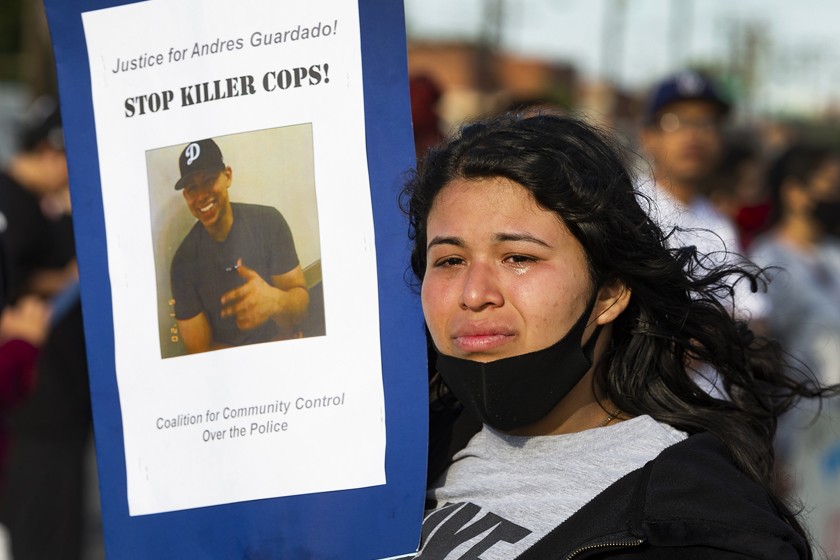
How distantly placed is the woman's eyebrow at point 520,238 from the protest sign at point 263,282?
0.22 metres

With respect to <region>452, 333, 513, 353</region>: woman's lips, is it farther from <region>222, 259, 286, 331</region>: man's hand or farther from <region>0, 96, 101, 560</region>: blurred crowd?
<region>0, 96, 101, 560</region>: blurred crowd

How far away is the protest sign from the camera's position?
2338mm

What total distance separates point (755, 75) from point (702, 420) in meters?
44.2

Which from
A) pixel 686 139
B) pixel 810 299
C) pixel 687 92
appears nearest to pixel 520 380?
pixel 686 139

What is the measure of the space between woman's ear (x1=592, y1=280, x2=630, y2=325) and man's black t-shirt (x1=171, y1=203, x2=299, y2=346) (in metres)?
0.58

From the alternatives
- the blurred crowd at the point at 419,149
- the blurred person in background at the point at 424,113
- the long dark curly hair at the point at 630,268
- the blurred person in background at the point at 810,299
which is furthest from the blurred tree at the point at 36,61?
the long dark curly hair at the point at 630,268

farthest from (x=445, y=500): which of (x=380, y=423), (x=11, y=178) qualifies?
(x=11, y=178)

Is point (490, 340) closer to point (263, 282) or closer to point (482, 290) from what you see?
point (482, 290)

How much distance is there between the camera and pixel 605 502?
213cm

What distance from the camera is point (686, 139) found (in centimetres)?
505

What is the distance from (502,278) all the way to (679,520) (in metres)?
0.52

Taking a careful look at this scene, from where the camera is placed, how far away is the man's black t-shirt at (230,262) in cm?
238

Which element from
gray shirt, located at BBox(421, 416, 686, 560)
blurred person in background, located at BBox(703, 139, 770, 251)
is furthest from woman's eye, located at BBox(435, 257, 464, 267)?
blurred person in background, located at BBox(703, 139, 770, 251)

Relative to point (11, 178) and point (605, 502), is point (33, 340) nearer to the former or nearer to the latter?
point (11, 178)
